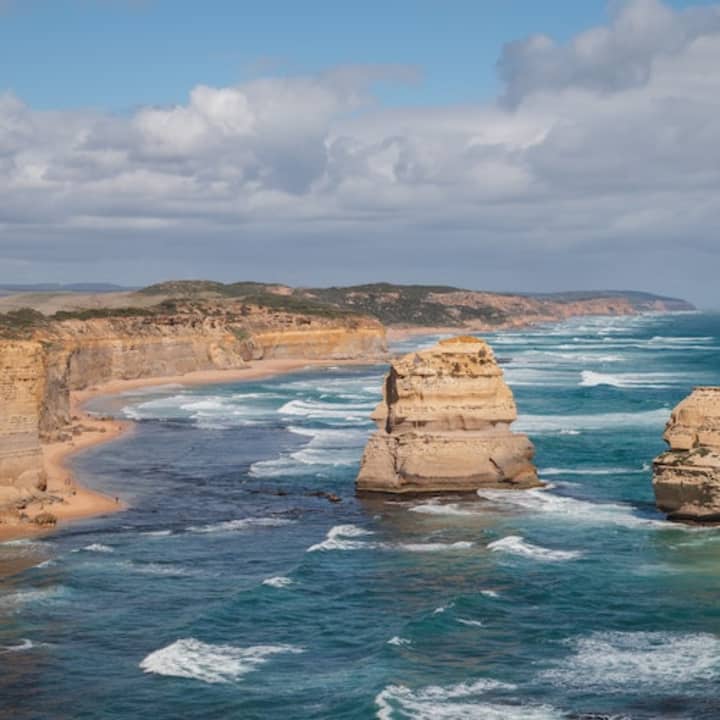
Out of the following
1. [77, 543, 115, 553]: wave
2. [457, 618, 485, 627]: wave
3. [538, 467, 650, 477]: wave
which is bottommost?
[457, 618, 485, 627]: wave

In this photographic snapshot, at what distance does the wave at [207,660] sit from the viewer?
90.3 ft

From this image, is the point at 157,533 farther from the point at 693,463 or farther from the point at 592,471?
the point at 592,471

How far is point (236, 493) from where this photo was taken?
51188 millimetres

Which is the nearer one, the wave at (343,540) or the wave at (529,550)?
the wave at (529,550)

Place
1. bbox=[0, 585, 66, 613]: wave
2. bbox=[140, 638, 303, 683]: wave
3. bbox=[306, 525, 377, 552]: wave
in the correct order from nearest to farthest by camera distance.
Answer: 1. bbox=[140, 638, 303, 683]: wave
2. bbox=[0, 585, 66, 613]: wave
3. bbox=[306, 525, 377, 552]: wave

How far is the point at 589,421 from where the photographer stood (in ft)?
243

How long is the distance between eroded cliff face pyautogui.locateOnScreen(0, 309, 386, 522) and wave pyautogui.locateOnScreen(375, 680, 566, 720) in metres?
21.1

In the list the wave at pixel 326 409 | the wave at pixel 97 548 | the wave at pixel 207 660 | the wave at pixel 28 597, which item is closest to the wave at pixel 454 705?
the wave at pixel 207 660

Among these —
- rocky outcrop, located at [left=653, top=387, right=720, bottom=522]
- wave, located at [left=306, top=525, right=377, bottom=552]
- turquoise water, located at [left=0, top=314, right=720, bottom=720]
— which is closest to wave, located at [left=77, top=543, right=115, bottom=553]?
turquoise water, located at [left=0, top=314, right=720, bottom=720]

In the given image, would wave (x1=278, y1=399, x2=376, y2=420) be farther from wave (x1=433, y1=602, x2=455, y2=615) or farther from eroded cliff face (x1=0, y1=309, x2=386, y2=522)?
wave (x1=433, y1=602, x2=455, y2=615)

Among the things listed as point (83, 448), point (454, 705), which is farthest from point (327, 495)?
point (454, 705)

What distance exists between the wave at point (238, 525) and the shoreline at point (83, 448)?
4501 millimetres

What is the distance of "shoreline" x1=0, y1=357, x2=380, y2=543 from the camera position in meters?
44.5

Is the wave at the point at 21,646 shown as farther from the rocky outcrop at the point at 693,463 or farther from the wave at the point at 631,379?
the wave at the point at 631,379
